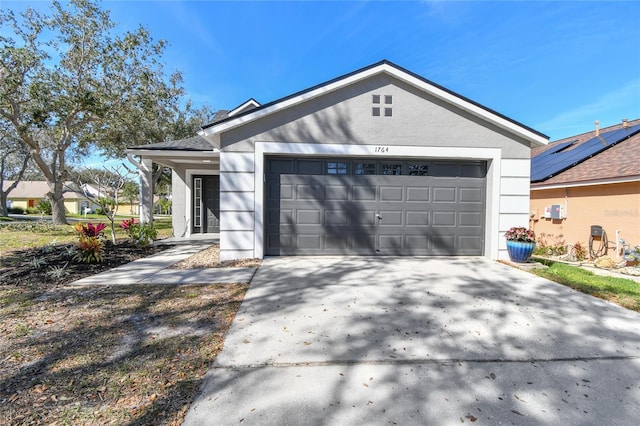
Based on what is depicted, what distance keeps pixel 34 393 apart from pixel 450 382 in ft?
11.0

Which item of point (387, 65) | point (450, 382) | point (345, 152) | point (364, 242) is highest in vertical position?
point (387, 65)

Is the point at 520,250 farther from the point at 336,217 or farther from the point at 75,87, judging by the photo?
the point at 75,87

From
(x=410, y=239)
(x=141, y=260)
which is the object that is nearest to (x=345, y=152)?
(x=410, y=239)

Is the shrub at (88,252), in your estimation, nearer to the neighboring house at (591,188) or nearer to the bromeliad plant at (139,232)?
the bromeliad plant at (139,232)

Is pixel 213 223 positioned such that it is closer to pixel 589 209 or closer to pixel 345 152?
pixel 345 152

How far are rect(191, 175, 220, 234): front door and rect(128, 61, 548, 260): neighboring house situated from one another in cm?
480

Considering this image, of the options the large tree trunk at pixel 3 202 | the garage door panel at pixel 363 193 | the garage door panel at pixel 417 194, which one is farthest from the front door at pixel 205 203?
the large tree trunk at pixel 3 202

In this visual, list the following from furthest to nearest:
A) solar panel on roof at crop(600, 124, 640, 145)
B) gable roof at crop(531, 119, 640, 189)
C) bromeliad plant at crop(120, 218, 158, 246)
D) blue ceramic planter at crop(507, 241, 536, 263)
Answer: solar panel on roof at crop(600, 124, 640, 145)
bromeliad plant at crop(120, 218, 158, 246)
gable roof at crop(531, 119, 640, 189)
blue ceramic planter at crop(507, 241, 536, 263)

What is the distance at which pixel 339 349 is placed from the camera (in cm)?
306

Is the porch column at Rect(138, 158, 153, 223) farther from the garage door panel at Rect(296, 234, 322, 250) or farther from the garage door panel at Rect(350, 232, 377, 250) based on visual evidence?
the garage door panel at Rect(350, 232, 377, 250)

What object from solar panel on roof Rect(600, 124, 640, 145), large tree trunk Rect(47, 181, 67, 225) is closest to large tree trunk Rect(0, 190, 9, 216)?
large tree trunk Rect(47, 181, 67, 225)

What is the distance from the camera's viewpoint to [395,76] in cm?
722

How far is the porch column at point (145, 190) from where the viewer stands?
1145cm

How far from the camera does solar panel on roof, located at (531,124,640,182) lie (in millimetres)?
10992
